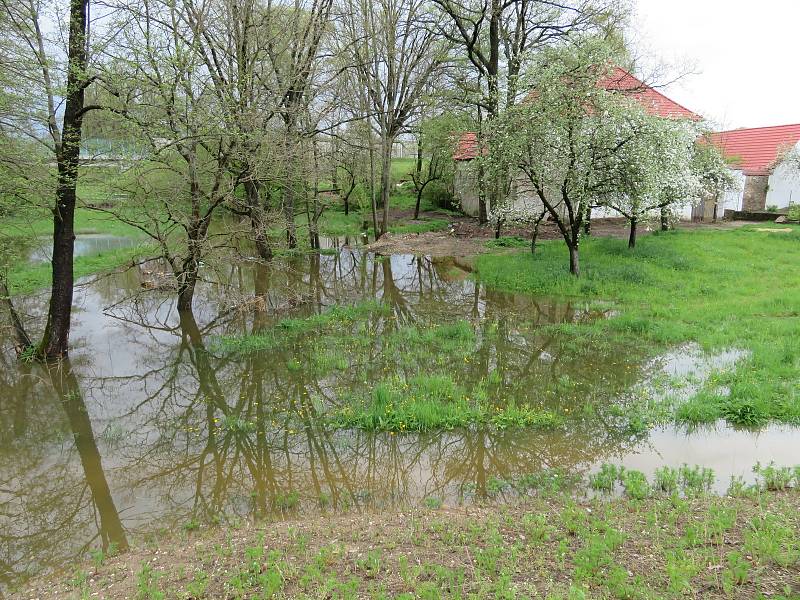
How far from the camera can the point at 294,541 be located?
5.04 metres

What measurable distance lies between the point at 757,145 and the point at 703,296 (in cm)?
2178

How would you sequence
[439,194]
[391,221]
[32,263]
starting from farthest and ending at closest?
1. [439,194]
2. [391,221]
3. [32,263]

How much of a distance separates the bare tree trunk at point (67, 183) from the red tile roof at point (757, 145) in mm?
27952

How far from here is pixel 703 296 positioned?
13.4m

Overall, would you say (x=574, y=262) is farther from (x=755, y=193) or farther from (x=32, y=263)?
(x=32, y=263)

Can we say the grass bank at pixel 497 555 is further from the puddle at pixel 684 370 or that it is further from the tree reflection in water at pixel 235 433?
the puddle at pixel 684 370

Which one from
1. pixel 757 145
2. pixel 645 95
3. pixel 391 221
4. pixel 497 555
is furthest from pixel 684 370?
pixel 757 145

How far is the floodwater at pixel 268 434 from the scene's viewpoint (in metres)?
6.02

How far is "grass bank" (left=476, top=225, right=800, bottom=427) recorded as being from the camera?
7.73 metres

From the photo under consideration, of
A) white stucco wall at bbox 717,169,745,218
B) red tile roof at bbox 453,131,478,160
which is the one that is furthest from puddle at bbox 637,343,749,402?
white stucco wall at bbox 717,169,745,218

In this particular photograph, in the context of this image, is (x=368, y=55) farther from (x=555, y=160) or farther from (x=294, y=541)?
(x=294, y=541)

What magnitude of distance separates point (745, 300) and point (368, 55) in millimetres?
18175

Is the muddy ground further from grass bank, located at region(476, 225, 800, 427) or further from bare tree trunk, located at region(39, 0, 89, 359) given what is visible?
bare tree trunk, located at region(39, 0, 89, 359)

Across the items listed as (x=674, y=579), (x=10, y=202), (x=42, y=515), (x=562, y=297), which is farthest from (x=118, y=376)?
(x=562, y=297)
